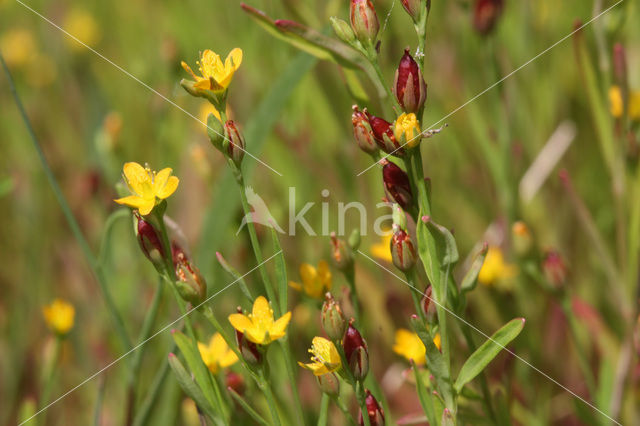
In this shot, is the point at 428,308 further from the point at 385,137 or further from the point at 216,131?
the point at 216,131

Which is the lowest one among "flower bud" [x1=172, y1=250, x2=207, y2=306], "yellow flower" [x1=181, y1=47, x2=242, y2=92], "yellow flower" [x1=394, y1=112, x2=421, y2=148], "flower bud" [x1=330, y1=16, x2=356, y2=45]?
"flower bud" [x1=172, y1=250, x2=207, y2=306]

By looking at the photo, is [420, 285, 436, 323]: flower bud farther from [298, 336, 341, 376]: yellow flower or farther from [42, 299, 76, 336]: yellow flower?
[42, 299, 76, 336]: yellow flower

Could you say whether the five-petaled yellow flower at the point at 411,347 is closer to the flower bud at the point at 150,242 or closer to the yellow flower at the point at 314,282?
the yellow flower at the point at 314,282

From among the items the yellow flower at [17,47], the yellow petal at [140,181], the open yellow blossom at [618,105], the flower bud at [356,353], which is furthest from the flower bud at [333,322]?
the yellow flower at [17,47]

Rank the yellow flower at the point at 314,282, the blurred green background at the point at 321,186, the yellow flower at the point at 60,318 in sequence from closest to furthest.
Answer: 1. the yellow flower at the point at 314,282
2. the yellow flower at the point at 60,318
3. the blurred green background at the point at 321,186

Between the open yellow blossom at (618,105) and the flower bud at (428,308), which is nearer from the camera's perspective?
the flower bud at (428,308)

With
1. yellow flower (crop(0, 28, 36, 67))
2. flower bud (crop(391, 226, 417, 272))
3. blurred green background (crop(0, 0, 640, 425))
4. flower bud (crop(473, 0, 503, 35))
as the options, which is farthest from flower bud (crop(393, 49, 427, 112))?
yellow flower (crop(0, 28, 36, 67))

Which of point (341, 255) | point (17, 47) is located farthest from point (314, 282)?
point (17, 47)
